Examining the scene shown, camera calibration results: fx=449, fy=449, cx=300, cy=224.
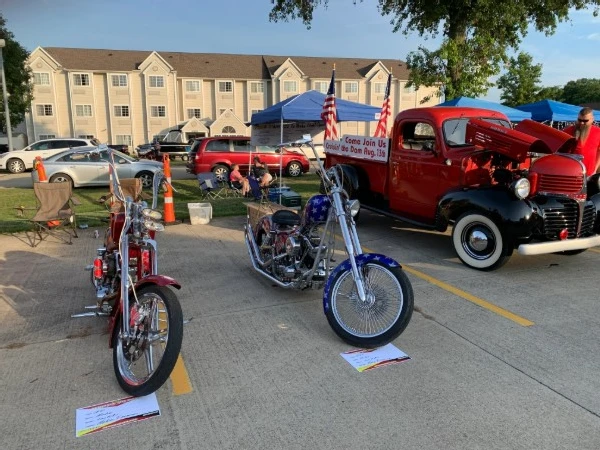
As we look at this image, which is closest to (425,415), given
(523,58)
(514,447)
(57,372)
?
(514,447)

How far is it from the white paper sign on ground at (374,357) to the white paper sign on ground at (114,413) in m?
1.43

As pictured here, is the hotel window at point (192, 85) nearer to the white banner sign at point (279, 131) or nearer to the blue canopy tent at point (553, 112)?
the white banner sign at point (279, 131)

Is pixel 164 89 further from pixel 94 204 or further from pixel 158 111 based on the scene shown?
pixel 94 204

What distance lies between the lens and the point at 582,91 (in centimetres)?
8631

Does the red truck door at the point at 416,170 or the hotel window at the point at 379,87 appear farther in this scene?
the hotel window at the point at 379,87

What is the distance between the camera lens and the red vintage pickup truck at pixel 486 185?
521cm

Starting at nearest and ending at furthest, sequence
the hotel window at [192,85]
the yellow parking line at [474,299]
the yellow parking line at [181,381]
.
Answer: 1. the yellow parking line at [181,381]
2. the yellow parking line at [474,299]
3. the hotel window at [192,85]

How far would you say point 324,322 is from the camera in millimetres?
4145

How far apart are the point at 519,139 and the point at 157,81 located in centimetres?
4785

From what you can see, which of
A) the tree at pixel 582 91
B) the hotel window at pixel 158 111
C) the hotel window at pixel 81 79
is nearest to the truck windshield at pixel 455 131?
the hotel window at pixel 158 111

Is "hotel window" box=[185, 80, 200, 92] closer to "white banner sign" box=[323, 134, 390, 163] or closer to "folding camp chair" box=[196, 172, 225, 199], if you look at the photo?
"folding camp chair" box=[196, 172, 225, 199]

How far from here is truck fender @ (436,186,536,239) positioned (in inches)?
201

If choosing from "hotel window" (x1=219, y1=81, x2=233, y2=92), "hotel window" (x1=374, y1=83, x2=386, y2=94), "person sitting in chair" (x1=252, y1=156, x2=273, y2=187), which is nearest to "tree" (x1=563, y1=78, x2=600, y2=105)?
"hotel window" (x1=374, y1=83, x2=386, y2=94)

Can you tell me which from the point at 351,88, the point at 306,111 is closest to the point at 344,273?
the point at 306,111
